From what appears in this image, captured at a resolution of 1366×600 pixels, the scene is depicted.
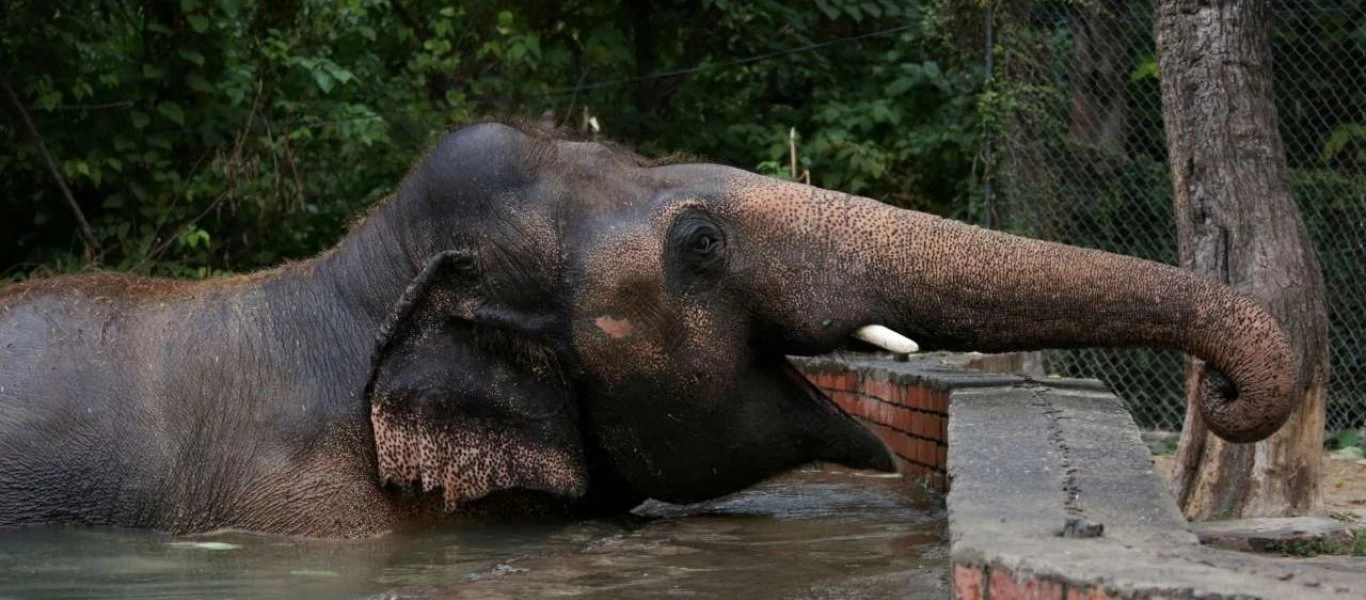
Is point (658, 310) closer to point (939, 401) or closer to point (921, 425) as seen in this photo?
point (939, 401)

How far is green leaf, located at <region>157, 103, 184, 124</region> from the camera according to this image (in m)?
11.8

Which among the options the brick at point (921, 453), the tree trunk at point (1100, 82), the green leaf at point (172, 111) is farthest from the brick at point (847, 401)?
the green leaf at point (172, 111)

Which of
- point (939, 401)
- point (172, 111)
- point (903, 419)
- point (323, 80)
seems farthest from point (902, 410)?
point (172, 111)

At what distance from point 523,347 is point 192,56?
6963mm

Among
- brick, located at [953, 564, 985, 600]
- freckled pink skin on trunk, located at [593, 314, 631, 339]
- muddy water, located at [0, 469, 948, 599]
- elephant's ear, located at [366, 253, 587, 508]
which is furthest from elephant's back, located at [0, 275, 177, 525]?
brick, located at [953, 564, 985, 600]

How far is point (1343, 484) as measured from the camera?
30.5 ft

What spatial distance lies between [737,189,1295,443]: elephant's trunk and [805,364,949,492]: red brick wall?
3.90 feet

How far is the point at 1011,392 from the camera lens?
604 cm

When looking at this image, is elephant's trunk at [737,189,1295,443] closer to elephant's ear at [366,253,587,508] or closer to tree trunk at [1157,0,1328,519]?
elephant's ear at [366,253,587,508]

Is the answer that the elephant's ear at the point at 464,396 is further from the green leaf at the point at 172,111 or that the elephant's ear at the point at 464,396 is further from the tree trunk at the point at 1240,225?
the green leaf at the point at 172,111

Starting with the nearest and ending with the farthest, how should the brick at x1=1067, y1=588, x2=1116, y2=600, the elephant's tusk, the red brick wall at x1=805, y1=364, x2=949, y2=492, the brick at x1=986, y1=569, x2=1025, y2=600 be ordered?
1. the brick at x1=1067, y1=588, x2=1116, y2=600
2. the brick at x1=986, y1=569, x2=1025, y2=600
3. the elephant's tusk
4. the red brick wall at x1=805, y1=364, x2=949, y2=492

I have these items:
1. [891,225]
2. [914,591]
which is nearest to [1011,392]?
[891,225]

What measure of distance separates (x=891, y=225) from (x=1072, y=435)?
840 millimetres

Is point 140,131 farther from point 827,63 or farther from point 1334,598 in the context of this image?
point 1334,598
